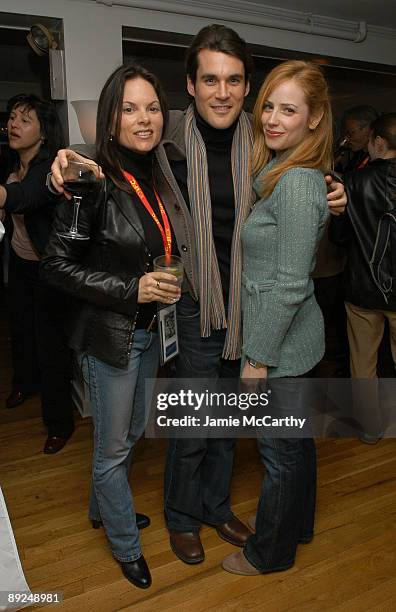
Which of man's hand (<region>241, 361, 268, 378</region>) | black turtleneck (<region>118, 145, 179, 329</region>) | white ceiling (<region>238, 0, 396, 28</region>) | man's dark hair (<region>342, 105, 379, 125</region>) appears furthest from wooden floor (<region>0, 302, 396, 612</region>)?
white ceiling (<region>238, 0, 396, 28</region>)

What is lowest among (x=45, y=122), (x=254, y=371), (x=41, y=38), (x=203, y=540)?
(x=203, y=540)

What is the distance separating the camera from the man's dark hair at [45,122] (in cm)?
267

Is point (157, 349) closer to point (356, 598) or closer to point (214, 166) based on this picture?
point (214, 166)

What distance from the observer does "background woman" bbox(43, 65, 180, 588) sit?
157 cm

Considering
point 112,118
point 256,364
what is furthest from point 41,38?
point 256,364

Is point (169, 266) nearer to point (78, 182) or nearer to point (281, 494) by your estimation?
point (78, 182)

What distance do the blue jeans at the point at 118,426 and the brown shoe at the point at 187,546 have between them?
19 cm

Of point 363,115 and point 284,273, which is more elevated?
point 363,115

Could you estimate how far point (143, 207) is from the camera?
5.34ft

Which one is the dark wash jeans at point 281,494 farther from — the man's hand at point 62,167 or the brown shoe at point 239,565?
the man's hand at point 62,167

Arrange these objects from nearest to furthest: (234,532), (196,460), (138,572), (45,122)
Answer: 1. (138,572)
2. (196,460)
3. (234,532)
4. (45,122)

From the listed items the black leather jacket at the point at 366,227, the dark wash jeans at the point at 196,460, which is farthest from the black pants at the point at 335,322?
the dark wash jeans at the point at 196,460

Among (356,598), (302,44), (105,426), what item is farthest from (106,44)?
(356,598)

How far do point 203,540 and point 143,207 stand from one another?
4.40 ft
